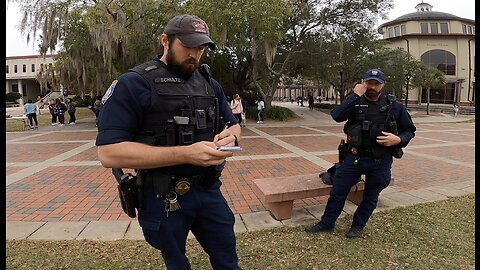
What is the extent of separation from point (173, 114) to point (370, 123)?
2095mm

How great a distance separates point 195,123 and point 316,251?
6.38 ft

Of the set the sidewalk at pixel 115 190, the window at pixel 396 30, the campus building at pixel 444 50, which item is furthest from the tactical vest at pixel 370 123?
the window at pixel 396 30

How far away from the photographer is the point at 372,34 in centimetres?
1792

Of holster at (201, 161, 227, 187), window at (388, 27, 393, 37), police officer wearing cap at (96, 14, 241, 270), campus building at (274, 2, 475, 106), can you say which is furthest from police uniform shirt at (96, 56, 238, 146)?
window at (388, 27, 393, 37)

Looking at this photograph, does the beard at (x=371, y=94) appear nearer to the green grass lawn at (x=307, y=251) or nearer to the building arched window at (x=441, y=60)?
the green grass lawn at (x=307, y=251)

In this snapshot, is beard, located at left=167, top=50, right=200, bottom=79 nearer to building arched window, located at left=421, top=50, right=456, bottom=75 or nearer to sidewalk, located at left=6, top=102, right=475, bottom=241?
sidewalk, located at left=6, top=102, right=475, bottom=241

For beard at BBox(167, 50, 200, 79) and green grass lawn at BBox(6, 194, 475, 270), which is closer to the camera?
beard at BBox(167, 50, 200, 79)

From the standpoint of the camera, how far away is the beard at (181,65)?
1.69 metres

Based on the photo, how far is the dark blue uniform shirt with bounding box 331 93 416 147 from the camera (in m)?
3.10

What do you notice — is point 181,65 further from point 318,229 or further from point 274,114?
point 274,114

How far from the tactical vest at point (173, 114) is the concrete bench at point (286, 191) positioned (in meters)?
1.99

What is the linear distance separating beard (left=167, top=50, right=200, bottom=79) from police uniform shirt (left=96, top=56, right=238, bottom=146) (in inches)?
7.2

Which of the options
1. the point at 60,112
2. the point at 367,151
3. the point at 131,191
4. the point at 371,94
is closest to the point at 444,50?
the point at 60,112

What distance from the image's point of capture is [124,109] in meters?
1.56
